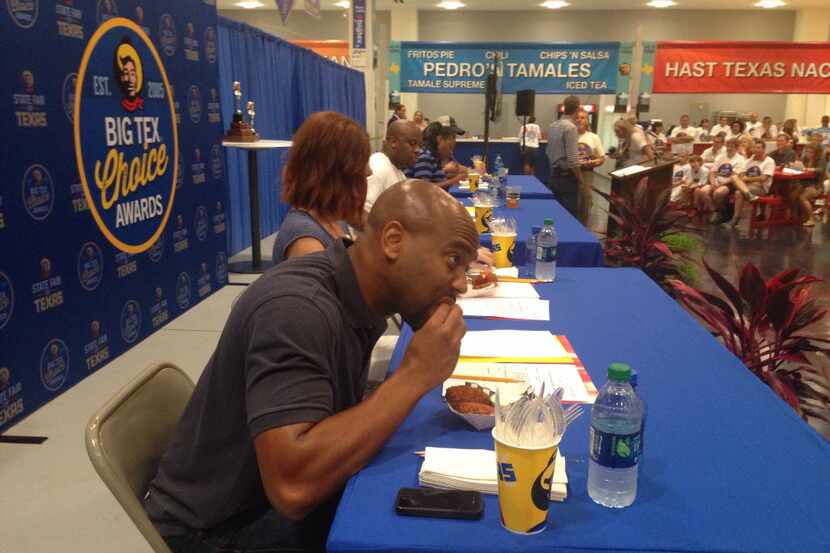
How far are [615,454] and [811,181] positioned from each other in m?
10.1

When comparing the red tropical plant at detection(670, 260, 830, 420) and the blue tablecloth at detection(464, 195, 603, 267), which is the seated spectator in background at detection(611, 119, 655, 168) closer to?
the blue tablecloth at detection(464, 195, 603, 267)

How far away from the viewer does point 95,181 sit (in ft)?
11.2

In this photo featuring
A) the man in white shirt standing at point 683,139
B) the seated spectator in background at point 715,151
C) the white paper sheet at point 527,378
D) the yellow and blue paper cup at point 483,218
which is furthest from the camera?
the man in white shirt standing at point 683,139

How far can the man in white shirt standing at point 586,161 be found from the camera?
793 cm

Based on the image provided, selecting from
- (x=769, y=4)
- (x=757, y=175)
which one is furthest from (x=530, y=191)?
(x=769, y=4)

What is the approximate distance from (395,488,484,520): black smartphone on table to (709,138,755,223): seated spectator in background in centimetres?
939

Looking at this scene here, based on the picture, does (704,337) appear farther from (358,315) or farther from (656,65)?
(656,65)

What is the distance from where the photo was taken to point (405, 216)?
1173 mm

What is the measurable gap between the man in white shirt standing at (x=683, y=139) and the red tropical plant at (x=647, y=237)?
7.39 meters

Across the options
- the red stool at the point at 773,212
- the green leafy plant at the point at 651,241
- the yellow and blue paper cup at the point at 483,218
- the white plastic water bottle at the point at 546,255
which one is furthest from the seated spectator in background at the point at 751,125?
the white plastic water bottle at the point at 546,255

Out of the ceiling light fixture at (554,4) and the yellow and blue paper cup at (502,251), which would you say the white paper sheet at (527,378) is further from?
the ceiling light fixture at (554,4)

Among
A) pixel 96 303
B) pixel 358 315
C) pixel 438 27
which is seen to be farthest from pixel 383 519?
pixel 438 27

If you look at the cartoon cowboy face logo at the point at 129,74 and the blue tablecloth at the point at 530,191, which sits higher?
the cartoon cowboy face logo at the point at 129,74

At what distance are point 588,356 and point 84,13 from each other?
3041 millimetres
